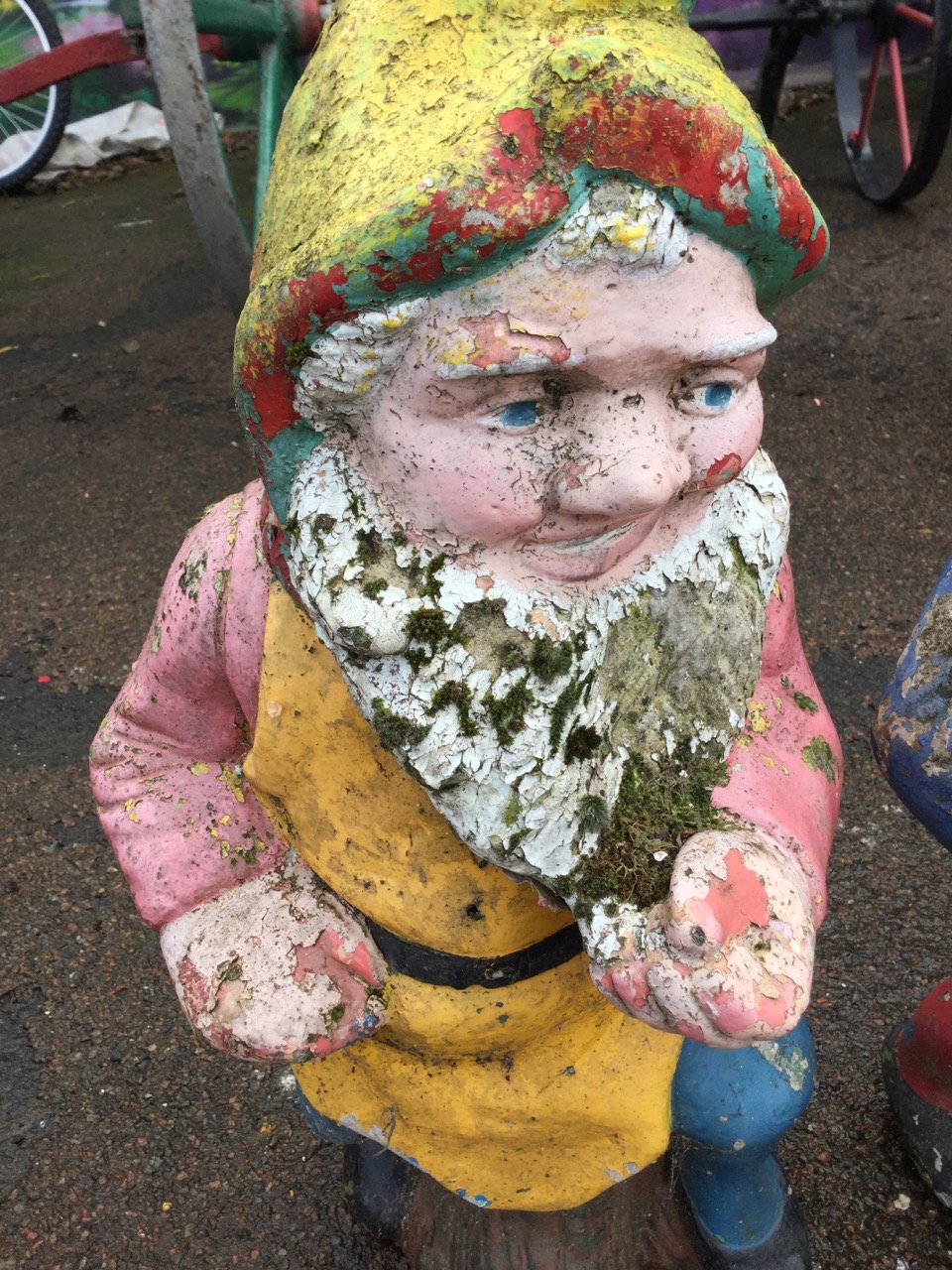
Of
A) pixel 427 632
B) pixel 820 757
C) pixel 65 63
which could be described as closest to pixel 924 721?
pixel 820 757

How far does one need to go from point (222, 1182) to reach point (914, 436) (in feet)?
8.11

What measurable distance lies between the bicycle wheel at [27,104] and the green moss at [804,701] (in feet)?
16.8

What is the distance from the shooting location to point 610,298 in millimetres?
649

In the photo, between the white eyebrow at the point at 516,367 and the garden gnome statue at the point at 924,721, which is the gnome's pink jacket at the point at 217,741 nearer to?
the garden gnome statue at the point at 924,721

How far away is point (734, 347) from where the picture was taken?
685 millimetres

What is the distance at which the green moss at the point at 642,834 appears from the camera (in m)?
0.78

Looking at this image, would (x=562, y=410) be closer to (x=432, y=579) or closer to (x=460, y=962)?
(x=432, y=579)

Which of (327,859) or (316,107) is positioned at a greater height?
(316,107)

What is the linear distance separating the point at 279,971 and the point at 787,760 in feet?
1.47

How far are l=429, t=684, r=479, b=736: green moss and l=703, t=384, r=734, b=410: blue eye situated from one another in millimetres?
225

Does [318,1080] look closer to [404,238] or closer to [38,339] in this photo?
[404,238]

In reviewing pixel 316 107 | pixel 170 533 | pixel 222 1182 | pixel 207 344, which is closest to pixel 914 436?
pixel 170 533

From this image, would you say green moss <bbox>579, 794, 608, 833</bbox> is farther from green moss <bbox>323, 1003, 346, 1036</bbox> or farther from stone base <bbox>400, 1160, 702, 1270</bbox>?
stone base <bbox>400, 1160, 702, 1270</bbox>

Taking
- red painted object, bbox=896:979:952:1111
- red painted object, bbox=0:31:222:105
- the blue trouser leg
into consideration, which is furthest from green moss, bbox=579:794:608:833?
red painted object, bbox=0:31:222:105
